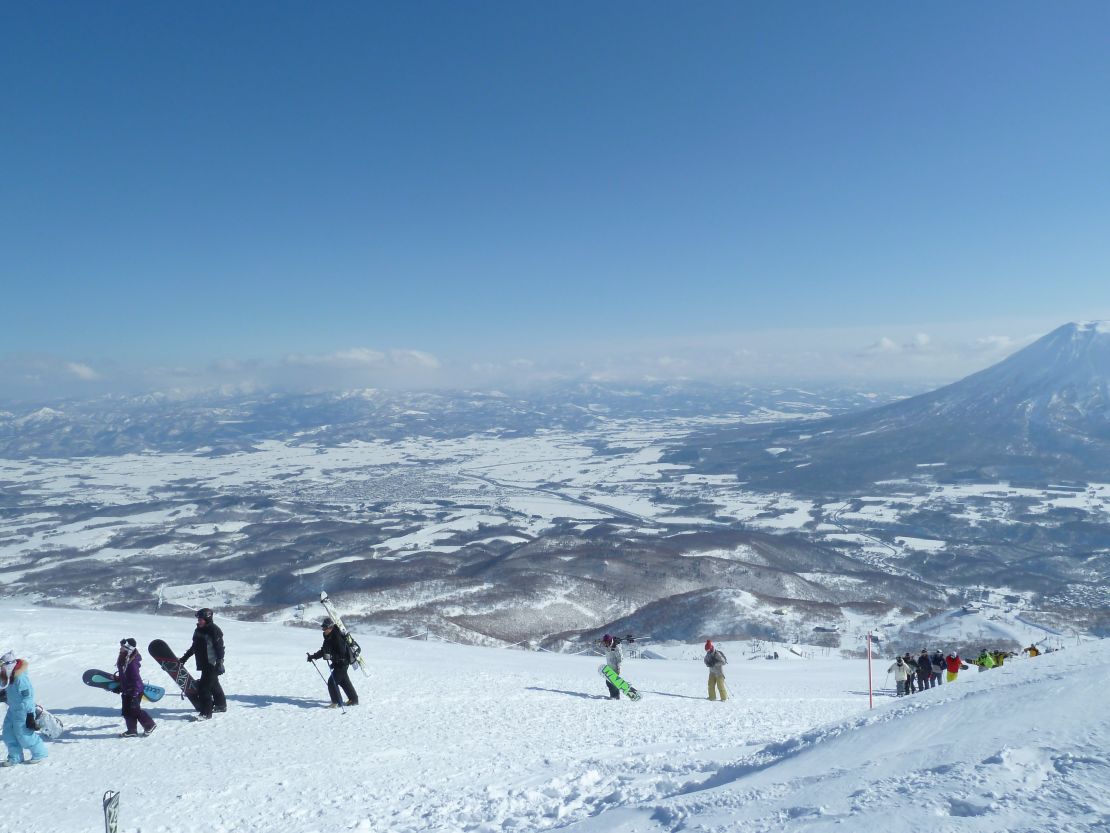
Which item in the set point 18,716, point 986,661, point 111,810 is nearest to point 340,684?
point 18,716

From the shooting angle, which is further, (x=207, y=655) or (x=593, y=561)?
(x=593, y=561)

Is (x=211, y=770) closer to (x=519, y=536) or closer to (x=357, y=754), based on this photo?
(x=357, y=754)

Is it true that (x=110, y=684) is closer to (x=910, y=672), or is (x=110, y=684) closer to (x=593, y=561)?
(x=910, y=672)

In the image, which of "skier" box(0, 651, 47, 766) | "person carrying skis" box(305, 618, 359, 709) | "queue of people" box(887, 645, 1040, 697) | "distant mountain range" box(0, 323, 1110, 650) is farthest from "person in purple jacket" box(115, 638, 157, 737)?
"distant mountain range" box(0, 323, 1110, 650)

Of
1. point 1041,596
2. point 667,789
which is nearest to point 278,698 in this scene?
point 667,789

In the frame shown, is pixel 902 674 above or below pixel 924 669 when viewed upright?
below

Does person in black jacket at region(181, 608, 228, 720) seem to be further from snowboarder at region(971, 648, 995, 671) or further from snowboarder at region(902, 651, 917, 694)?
snowboarder at region(971, 648, 995, 671)

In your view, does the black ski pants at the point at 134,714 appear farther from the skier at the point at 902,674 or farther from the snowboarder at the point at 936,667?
the snowboarder at the point at 936,667
